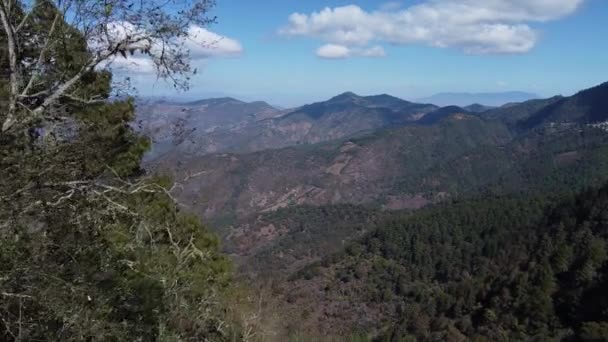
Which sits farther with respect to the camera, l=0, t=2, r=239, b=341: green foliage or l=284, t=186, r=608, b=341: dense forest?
l=284, t=186, r=608, b=341: dense forest

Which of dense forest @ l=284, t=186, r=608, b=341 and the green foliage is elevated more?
the green foliage

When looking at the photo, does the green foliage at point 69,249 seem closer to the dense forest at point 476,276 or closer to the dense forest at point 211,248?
the dense forest at point 211,248

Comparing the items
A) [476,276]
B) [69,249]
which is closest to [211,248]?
[69,249]

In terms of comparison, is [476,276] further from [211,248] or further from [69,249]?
[69,249]

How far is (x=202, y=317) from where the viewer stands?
683 cm

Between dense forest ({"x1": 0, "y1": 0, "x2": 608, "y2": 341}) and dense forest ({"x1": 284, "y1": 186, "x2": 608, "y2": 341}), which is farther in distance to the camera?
dense forest ({"x1": 284, "y1": 186, "x2": 608, "y2": 341})

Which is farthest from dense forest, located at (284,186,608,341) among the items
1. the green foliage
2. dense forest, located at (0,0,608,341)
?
the green foliage

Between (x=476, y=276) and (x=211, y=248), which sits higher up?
(x=211, y=248)

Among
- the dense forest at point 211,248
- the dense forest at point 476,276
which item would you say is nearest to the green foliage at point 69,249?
the dense forest at point 211,248

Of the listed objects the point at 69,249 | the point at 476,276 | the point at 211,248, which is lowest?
the point at 476,276

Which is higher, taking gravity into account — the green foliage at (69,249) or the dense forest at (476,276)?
the green foliage at (69,249)

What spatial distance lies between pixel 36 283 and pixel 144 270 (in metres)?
2.05

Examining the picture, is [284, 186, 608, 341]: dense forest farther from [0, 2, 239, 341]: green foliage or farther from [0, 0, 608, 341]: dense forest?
[0, 2, 239, 341]: green foliage

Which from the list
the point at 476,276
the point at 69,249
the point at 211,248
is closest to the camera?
the point at 69,249
